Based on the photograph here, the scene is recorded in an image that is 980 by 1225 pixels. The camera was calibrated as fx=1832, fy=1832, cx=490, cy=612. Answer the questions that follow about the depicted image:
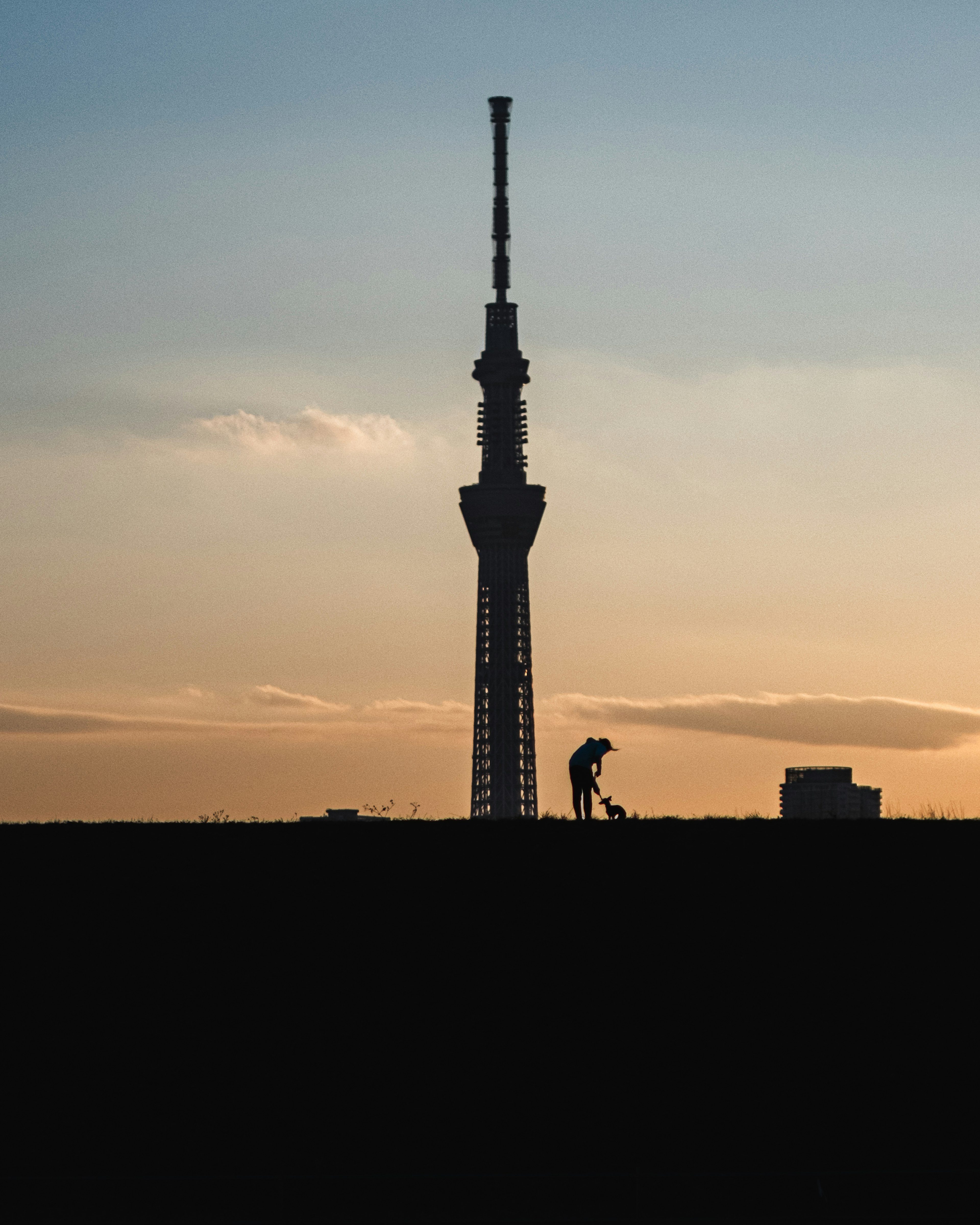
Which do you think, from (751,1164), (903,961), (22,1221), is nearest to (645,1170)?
(751,1164)

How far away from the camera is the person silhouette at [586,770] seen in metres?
33.7

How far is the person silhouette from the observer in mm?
33656

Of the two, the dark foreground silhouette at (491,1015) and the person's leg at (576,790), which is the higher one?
the person's leg at (576,790)

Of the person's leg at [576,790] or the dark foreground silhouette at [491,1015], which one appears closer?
the dark foreground silhouette at [491,1015]

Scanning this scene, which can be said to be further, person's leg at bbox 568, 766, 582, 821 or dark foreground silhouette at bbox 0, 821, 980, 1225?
person's leg at bbox 568, 766, 582, 821

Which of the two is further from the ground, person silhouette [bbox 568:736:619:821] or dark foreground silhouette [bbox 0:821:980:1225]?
person silhouette [bbox 568:736:619:821]

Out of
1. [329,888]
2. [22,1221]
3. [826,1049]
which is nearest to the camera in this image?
[22,1221]

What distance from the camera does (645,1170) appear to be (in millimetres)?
28719

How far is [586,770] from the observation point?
34.0 m

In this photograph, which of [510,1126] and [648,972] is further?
[648,972]

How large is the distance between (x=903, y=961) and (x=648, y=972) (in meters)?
4.51

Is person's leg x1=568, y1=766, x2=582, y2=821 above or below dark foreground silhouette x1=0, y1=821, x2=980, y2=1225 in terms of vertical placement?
above

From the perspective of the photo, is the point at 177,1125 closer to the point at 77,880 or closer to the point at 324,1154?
the point at 324,1154

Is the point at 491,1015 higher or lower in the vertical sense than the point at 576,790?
lower
